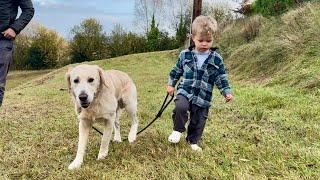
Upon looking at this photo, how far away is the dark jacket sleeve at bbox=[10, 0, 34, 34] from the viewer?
25.5ft

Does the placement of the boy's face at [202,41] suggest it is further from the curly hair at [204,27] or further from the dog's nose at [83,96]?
the dog's nose at [83,96]

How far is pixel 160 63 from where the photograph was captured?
107 ft

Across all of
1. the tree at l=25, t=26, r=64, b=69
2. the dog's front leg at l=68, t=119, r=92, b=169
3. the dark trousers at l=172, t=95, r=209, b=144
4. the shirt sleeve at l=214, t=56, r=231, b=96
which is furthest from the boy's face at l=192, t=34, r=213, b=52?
the tree at l=25, t=26, r=64, b=69

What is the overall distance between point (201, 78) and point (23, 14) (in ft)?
11.6

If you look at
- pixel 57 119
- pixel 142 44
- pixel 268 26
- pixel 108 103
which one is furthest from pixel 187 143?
pixel 142 44

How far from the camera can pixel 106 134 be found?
5898 mm

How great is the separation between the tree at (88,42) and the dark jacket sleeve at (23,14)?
48.5 metres

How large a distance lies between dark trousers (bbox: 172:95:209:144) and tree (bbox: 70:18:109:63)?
50.8 metres

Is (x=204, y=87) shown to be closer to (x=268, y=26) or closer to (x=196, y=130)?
(x=196, y=130)

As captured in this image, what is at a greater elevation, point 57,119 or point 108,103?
point 108,103

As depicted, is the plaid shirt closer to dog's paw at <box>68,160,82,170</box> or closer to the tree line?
dog's paw at <box>68,160,82,170</box>

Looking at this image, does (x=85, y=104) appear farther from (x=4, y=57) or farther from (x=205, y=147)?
(x=4, y=57)

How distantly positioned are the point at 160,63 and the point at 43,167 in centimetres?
2699

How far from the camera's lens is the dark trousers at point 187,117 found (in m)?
5.84
